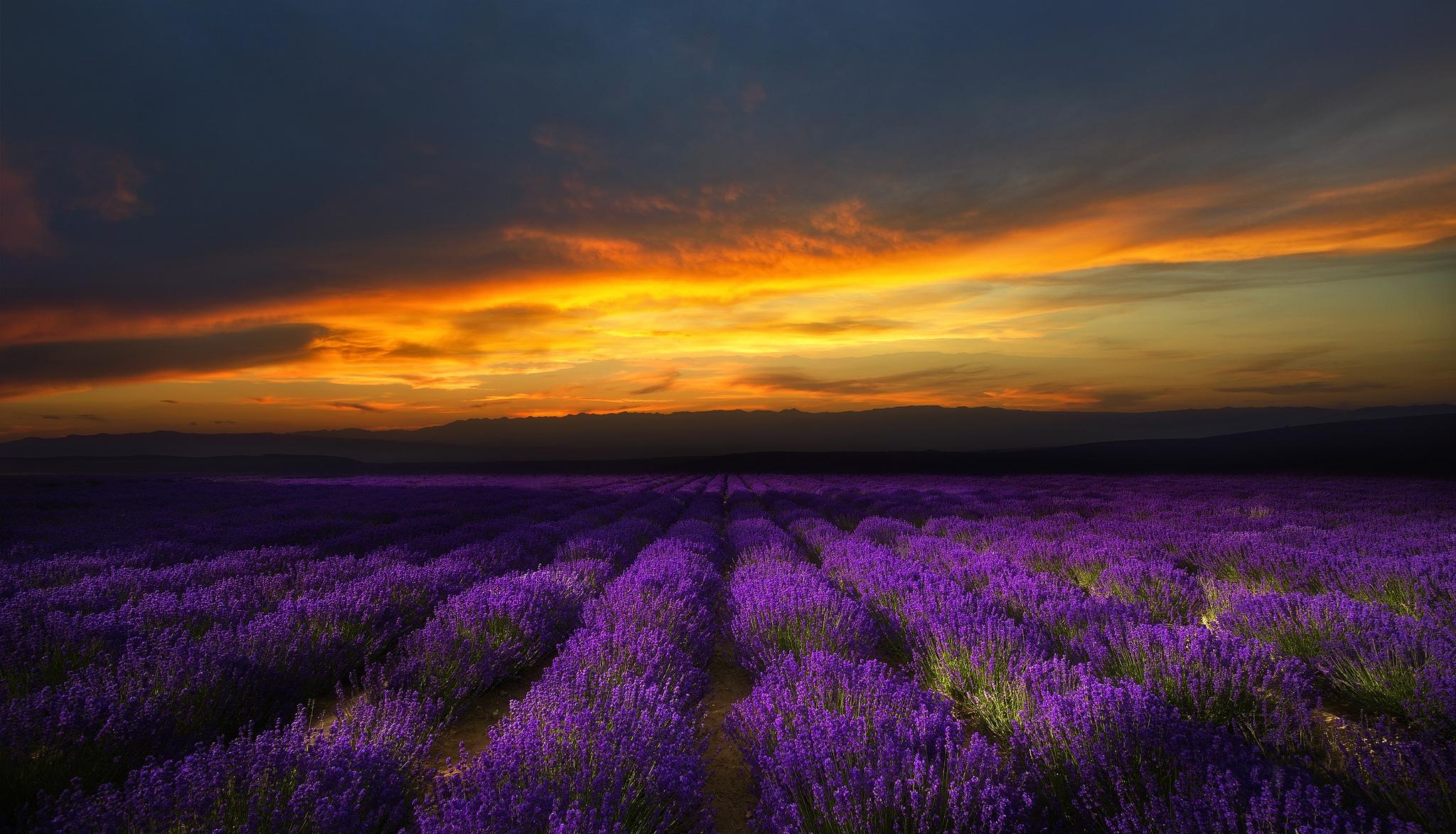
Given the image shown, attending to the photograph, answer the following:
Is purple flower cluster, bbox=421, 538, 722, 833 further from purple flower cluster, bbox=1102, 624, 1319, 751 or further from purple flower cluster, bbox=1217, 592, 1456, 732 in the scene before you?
purple flower cluster, bbox=1217, 592, 1456, 732

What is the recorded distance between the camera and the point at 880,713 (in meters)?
2.13

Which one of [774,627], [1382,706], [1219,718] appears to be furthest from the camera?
[774,627]

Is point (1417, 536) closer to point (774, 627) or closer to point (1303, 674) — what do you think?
point (1303, 674)

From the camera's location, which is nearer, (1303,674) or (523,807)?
(523,807)

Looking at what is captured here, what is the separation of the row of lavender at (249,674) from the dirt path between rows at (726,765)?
1.10 metres

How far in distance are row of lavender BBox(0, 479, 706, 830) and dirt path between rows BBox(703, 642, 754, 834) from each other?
3.61 feet

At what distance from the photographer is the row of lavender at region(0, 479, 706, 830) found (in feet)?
5.51

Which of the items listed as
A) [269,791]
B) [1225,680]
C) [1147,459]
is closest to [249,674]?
[269,791]

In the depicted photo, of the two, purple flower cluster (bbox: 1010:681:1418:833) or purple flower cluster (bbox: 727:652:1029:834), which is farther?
purple flower cluster (bbox: 727:652:1029:834)

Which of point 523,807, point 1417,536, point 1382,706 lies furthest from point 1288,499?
point 523,807

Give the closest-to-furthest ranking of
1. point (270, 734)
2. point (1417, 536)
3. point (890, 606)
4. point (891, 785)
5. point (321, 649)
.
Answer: point (891, 785), point (270, 734), point (321, 649), point (890, 606), point (1417, 536)

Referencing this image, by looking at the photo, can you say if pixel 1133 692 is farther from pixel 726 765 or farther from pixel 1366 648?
pixel 1366 648

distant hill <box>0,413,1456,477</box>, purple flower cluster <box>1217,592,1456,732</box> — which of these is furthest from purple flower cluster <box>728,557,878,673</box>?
distant hill <box>0,413,1456,477</box>

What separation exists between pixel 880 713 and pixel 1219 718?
1604mm
